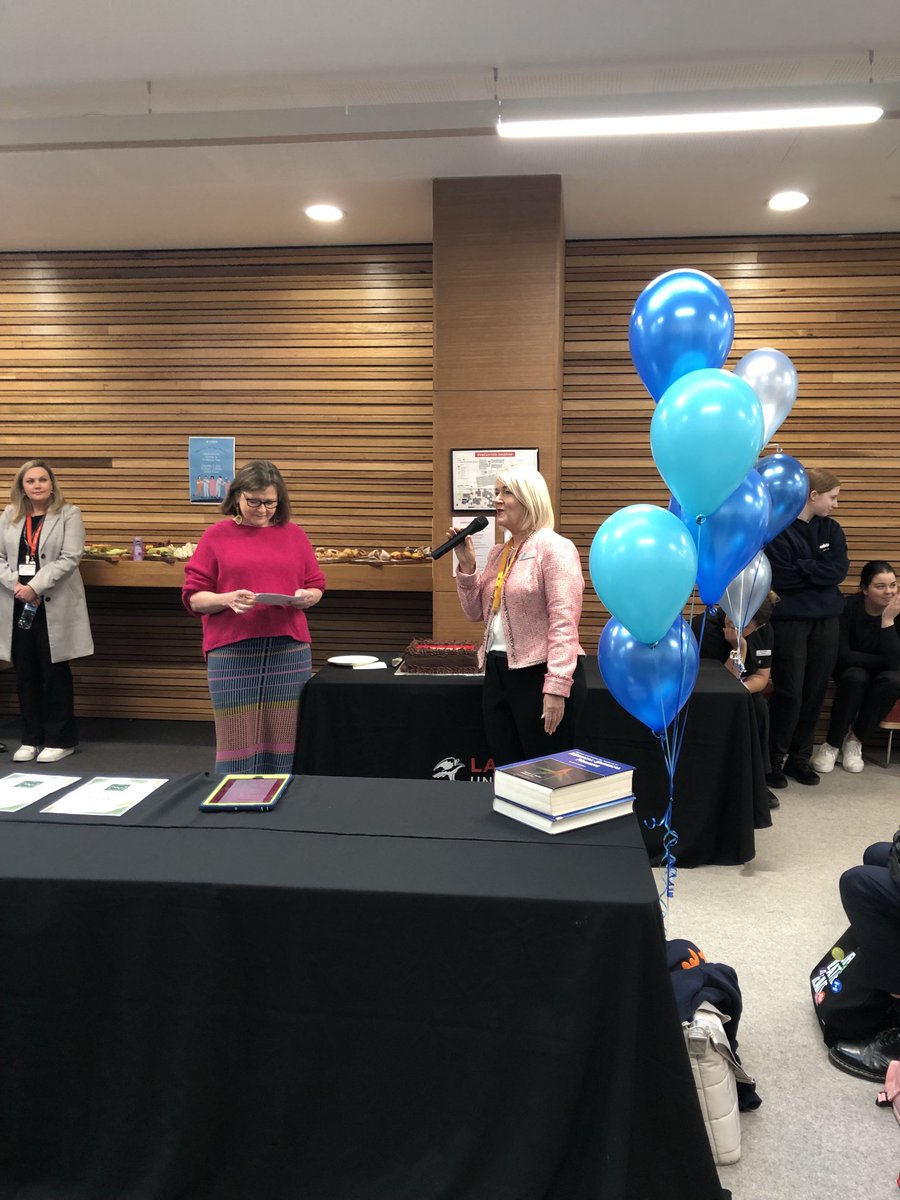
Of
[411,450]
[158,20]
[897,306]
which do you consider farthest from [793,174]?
[158,20]

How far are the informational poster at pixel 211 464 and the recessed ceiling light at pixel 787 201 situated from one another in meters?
3.75

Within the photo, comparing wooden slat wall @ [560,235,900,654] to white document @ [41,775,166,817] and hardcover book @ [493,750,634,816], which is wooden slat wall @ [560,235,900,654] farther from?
white document @ [41,775,166,817]

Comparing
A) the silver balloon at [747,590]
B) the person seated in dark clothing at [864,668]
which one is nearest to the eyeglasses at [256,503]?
the silver balloon at [747,590]

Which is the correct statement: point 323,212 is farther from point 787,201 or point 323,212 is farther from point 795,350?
point 795,350

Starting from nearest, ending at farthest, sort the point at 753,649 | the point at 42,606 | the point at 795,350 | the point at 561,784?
1. the point at 561,784
2. the point at 753,649
3. the point at 42,606
4. the point at 795,350

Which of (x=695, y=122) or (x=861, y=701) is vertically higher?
(x=695, y=122)

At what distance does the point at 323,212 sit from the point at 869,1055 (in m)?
4.84

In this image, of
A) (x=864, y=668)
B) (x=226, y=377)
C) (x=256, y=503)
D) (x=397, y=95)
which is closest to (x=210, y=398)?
(x=226, y=377)

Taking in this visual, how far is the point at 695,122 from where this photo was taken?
340 centimetres

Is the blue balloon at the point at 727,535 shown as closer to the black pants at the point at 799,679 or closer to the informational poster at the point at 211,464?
the black pants at the point at 799,679

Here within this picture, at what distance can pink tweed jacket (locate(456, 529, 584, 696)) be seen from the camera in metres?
2.81

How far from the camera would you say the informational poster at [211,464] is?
5.83m

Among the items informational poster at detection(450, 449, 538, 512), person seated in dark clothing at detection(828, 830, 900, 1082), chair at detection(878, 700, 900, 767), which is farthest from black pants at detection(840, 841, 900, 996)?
chair at detection(878, 700, 900, 767)

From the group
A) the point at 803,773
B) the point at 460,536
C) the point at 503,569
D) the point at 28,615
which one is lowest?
the point at 803,773
